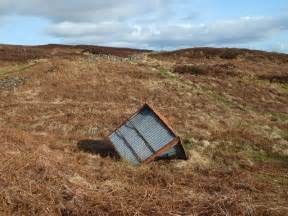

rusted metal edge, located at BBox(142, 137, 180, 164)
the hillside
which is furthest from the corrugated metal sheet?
the hillside

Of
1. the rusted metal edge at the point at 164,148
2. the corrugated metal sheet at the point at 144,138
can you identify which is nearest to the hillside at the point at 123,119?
the rusted metal edge at the point at 164,148

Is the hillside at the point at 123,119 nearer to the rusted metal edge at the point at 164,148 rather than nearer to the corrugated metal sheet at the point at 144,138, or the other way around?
the rusted metal edge at the point at 164,148

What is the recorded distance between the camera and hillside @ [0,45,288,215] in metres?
7.64

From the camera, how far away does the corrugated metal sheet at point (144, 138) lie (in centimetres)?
1299

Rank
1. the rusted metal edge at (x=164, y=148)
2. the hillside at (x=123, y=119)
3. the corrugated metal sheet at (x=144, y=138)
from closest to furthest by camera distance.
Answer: the hillside at (x=123, y=119)
the rusted metal edge at (x=164, y=148)
the corrugated metal sheet at (x=144, y=138)

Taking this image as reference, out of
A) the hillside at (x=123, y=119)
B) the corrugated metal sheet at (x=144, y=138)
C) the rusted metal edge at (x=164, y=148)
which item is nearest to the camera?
the hillside at (x=123, y=119)

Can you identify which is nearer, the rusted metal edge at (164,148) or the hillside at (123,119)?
the hillside at (123,119)

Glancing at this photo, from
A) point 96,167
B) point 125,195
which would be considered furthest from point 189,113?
point 125,195

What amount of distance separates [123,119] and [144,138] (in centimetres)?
532

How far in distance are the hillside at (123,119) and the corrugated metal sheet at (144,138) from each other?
0.40m

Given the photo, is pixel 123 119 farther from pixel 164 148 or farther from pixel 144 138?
pixel 164 148

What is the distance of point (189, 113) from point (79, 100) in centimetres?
544

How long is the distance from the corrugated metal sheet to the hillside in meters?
0.40

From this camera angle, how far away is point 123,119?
61.7ft
